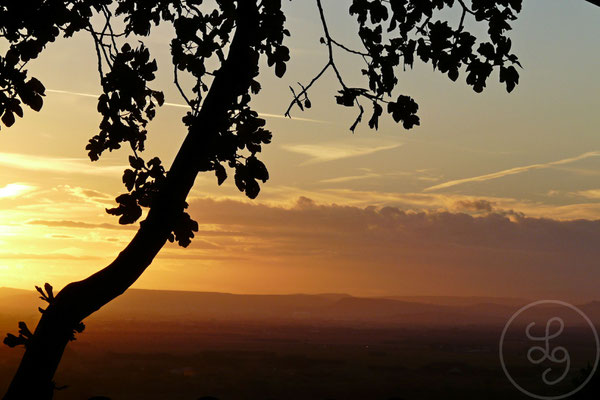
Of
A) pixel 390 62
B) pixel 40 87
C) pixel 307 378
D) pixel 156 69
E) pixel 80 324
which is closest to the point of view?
pixel 80 324

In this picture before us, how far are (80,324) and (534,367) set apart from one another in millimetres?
188058

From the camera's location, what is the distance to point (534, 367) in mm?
182250

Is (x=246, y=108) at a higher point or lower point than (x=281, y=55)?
lower

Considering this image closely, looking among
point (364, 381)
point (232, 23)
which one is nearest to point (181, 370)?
point (364, 381)

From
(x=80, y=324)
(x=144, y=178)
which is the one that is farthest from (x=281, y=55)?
(x=80, y=324)

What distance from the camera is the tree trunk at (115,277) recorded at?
26.3 feet

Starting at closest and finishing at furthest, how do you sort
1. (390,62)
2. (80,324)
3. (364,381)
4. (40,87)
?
1. (80,324)
2. (40,87)
3. (390,62)
4. (364,381)

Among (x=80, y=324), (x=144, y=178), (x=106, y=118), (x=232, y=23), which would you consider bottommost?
(x=80, y=324)

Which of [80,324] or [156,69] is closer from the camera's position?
[80,324]

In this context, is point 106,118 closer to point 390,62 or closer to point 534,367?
point 390,62

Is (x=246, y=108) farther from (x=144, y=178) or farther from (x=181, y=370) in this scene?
(x=181, y=370)

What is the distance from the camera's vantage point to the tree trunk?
26.3ft

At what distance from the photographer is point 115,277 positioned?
807cm

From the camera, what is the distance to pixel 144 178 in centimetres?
941
